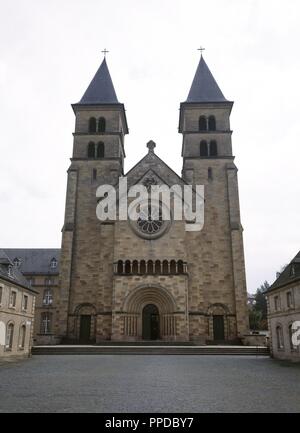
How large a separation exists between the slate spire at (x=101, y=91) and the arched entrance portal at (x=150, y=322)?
24.1 m

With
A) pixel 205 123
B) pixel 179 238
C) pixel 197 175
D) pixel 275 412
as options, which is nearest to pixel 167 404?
pixel 275 412

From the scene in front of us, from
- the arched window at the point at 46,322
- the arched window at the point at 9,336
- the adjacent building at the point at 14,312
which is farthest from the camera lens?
the arched window at the point at 46,322

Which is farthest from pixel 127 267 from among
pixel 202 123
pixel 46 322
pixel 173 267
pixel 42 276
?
pixel 42 276

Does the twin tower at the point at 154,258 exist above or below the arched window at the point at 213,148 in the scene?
below

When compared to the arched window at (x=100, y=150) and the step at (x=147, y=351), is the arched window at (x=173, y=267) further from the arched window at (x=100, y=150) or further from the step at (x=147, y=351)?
the arched window at (x=100, y=150)

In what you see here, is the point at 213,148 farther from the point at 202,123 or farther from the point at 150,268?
the point at 150,268

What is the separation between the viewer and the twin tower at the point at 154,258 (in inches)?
1405

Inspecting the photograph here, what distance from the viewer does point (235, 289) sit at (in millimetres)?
37125

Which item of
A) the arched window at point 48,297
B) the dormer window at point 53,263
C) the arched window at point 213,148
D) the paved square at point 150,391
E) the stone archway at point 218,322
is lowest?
the paved square at point 150,391

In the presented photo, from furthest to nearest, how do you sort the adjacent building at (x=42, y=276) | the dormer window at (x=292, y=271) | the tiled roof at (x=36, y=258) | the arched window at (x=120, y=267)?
1. the tiled roof at (x=36, y=258)
2. the adjacent building at (x=42, y=276)
3. the arched window at (x=120, y=267)
4. the dormer window at (x=292, y=271)

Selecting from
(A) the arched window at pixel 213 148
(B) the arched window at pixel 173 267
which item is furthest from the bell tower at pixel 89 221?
(A) the arched window at pixel 213 148

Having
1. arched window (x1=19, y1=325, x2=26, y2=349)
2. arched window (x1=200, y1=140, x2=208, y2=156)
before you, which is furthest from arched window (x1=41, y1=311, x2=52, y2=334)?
arched window (x1=200, y1=140, x2=208, y2=156)

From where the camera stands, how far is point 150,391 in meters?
11.9
